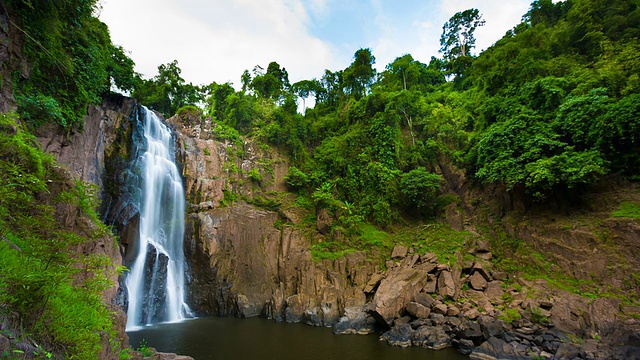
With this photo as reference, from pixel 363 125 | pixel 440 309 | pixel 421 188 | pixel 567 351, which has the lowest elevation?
pixel 567 351

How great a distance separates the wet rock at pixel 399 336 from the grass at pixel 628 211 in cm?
1219

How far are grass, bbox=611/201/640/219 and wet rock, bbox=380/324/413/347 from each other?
12.2 metres

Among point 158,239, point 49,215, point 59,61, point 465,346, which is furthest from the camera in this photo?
point 158,239

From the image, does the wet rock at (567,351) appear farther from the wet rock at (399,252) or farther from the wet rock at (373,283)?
the wet rock at (399,252)

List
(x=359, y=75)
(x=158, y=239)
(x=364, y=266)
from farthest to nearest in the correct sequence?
(x=359, y=75) < (x=364, y=266) < (x=158, y=239)

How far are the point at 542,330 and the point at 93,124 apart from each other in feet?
77.8

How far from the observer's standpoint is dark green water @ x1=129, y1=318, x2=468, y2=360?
37.7 ft

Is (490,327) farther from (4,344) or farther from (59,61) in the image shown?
(59,61)

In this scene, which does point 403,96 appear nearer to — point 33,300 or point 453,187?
point 453,187

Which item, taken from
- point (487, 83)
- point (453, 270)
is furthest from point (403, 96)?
point (453, 270)

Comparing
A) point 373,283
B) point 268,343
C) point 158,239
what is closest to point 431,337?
point 373,283

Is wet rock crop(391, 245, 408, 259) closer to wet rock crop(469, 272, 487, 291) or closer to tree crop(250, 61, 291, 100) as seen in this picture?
wet rock crop(469, 272, 487, 291)

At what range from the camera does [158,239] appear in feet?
61.2

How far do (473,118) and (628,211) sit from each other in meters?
12.6
